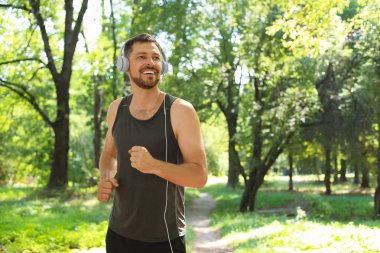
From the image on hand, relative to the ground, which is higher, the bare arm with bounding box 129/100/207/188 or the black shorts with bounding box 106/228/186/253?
the bare arm with bounding box 129/100/207/188

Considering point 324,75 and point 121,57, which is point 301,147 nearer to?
point 324,75

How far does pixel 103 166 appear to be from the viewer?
9.86 ft

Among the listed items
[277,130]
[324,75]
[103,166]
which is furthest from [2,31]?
[103,166]

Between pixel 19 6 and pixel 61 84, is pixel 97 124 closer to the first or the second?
pixel 61 84

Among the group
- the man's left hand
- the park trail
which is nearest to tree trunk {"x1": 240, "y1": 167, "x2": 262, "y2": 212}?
the park trail

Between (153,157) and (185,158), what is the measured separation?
176 mm

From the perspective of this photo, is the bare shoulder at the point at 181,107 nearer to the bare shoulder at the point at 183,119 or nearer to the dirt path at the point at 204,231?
the bare shoulder at the point at 183,119

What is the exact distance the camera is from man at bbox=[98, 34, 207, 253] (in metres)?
2.50

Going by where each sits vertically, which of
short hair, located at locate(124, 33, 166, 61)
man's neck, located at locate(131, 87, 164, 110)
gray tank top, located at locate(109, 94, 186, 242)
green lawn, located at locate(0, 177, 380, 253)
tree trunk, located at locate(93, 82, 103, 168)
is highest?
tree trunk, located at locate(93, 82, 103, 168)

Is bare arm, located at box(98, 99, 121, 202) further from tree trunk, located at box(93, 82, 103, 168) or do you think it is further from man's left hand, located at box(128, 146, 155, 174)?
tree trunk, located at box(93, 82, 103, 168)

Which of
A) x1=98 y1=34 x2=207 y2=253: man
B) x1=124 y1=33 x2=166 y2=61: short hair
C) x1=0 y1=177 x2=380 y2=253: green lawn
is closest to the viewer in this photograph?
x1=98 y1=34 x2=207 y2=253: man

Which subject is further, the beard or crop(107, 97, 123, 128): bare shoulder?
crop(107, 97, 123, 128): bare shoulder

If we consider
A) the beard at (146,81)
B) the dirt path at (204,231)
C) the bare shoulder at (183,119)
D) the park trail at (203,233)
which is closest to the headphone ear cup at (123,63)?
the beard at (146,81)

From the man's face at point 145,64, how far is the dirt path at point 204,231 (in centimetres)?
800
